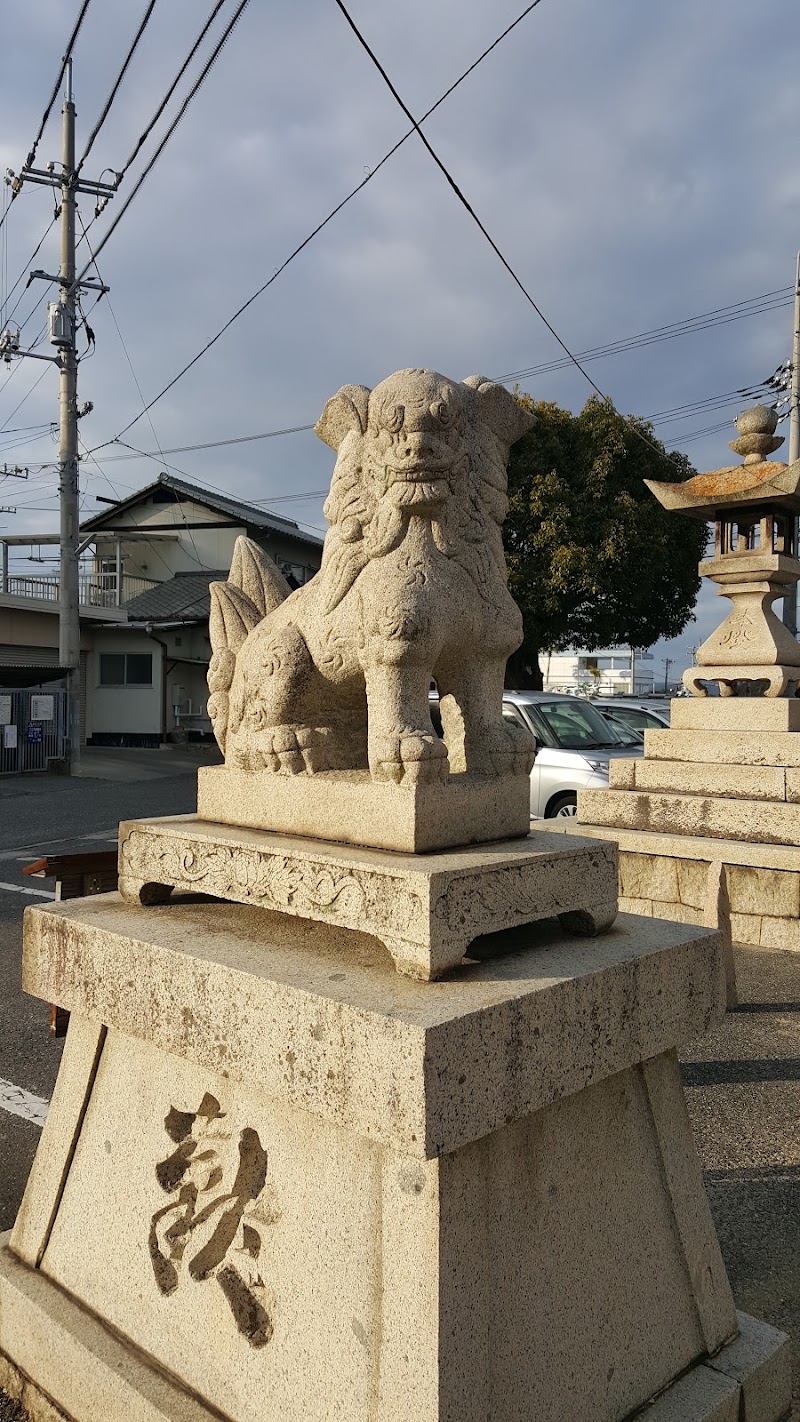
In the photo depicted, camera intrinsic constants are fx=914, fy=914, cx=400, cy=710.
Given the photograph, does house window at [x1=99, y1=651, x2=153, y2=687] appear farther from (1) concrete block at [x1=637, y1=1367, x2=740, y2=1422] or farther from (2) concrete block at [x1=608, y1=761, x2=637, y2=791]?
(1) concrete block at [x1=637, y1=1367, x2=740, y2=1422]

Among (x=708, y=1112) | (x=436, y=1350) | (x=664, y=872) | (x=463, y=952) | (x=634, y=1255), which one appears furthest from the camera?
(x=664, y=872)

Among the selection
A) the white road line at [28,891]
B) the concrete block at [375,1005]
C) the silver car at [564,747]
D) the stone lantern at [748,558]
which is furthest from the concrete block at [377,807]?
the silver car at [564,747]

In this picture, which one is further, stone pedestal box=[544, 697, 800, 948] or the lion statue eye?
stone pedestal box=[544, 697, 800, 948]

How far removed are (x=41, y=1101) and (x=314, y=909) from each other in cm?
222

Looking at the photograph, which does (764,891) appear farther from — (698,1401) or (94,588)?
(94,588)

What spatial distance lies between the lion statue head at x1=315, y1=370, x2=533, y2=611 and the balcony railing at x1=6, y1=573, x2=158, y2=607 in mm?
16604

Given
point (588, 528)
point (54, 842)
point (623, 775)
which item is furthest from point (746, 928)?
point (588, 528)

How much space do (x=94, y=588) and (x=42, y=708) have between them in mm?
5994

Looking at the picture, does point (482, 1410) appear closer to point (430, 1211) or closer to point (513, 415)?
point (430, 1211)

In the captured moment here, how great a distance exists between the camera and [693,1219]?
1.97 meters

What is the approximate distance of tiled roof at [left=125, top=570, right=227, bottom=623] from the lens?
763 inches

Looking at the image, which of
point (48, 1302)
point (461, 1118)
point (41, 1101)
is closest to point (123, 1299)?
point (48, 1302)

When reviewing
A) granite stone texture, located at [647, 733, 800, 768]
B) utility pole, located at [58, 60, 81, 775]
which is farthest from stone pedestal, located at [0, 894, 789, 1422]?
utility pole, located at [58, 60, 81, 775]

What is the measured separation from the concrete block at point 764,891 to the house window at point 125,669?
1664 cm
